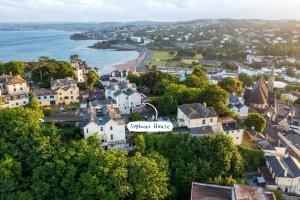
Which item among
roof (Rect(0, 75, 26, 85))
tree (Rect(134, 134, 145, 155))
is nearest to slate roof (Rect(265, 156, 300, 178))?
tree (Rect(134, 134, 145, 155))

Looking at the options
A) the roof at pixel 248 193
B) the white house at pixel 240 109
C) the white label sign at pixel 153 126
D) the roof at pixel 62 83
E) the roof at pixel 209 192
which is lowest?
the roof at pixel 209 192

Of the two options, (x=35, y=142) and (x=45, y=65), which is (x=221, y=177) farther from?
(x=45, y=65)

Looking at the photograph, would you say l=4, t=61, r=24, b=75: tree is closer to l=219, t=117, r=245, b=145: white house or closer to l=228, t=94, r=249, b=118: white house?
l=228, t=94, r=249, b=118: white house

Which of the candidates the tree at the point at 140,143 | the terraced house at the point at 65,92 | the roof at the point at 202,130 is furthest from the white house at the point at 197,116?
the terraced house at the point at 65,92

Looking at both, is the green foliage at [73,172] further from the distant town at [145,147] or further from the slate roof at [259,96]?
the slate roof at [259,96]

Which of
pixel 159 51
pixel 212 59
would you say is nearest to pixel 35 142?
pixel 212 59
